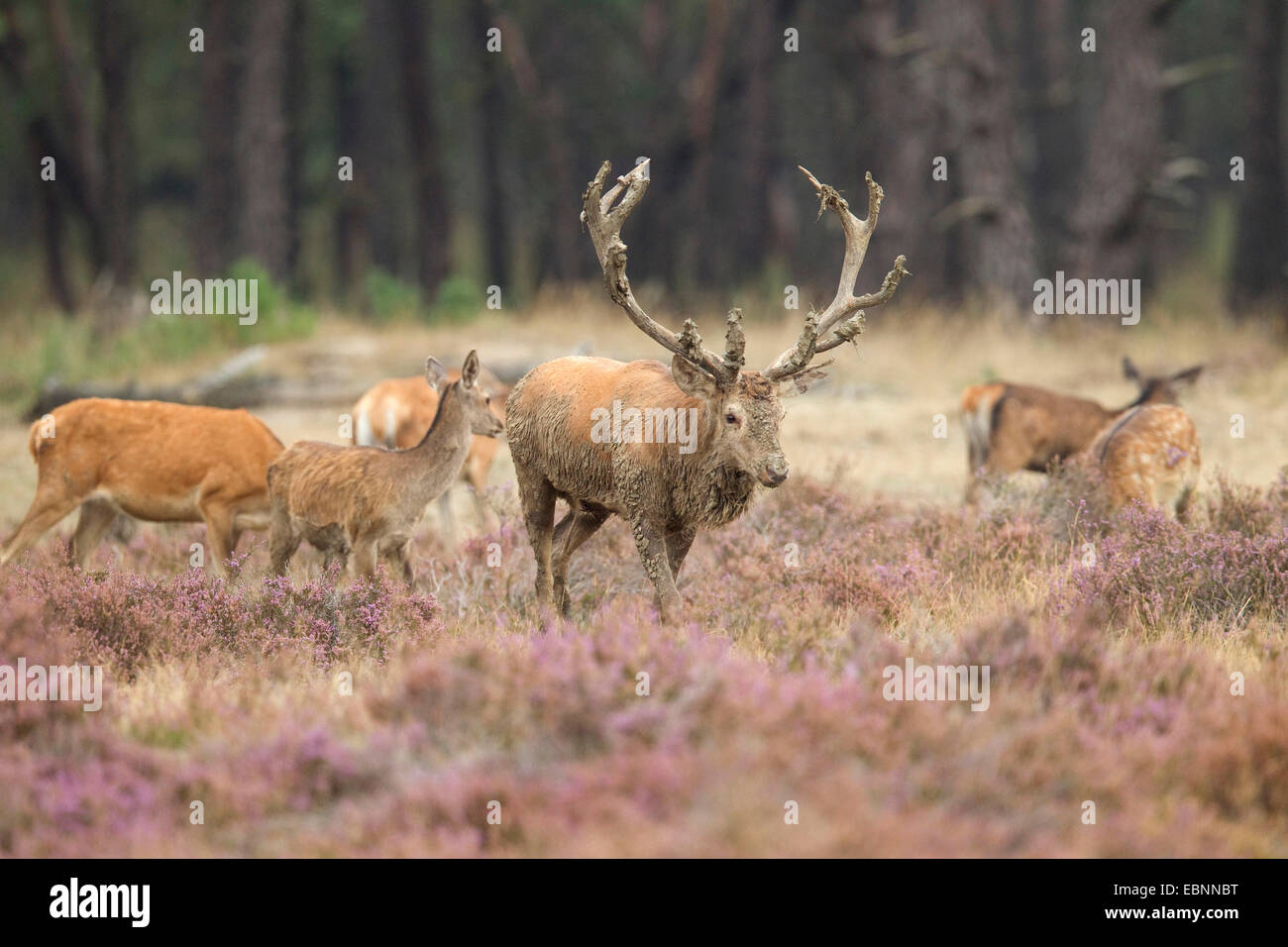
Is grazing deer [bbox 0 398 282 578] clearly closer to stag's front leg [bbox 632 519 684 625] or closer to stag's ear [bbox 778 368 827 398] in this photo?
stag's front leg [bbox 632 519 684 625]

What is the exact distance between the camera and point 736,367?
6840mm

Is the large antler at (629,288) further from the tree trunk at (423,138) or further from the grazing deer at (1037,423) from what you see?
the tree trunk at (423,138)

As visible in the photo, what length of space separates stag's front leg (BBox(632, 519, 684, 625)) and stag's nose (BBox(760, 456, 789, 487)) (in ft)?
2.56

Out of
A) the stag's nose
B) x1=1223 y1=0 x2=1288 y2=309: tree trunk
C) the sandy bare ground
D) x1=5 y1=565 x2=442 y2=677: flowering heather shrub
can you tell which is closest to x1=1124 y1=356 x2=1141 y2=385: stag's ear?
the sandy bare ground

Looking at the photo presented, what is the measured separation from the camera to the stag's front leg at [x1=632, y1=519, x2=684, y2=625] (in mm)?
7109

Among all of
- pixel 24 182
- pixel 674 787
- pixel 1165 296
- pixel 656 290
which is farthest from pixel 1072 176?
pixel 674 787

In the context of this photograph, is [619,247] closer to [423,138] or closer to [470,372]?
[470,372]

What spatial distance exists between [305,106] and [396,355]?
20.6m
